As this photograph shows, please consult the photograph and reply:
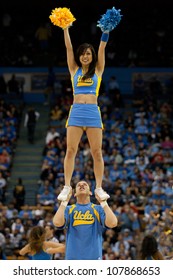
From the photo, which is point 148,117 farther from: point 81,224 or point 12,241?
point 81,224

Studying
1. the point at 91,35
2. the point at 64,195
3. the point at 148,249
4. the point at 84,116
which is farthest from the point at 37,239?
the point at 91,35

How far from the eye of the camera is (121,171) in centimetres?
2189

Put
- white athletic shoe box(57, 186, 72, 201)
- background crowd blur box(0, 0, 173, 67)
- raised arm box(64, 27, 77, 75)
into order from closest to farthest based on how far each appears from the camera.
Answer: white athletic shoe box(57, 186, 72, 201)
raised arm box(64, 27, 77, 75)
background crowd blur box(0, 0, 173, 67)

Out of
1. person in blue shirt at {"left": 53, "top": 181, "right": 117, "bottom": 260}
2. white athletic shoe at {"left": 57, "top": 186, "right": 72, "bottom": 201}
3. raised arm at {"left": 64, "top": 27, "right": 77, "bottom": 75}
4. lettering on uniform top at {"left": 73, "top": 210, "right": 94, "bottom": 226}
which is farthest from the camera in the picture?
raised arm at {"left": 64, "top": 27, "right": 77, "bottom": 75}

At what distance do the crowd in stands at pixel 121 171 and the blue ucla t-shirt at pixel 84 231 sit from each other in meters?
6.83

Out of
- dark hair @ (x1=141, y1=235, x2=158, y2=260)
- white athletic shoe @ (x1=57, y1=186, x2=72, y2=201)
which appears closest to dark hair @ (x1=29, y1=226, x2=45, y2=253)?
white athletic shoe @ (x1=57, y1=186, x2=72, y2=201)

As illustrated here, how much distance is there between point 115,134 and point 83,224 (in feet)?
49.7

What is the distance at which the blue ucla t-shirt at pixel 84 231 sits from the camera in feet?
28.1

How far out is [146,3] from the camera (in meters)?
27.6

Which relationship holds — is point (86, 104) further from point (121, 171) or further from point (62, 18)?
point (121, 171)

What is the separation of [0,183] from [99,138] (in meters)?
12.2

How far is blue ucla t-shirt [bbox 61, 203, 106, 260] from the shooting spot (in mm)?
8555

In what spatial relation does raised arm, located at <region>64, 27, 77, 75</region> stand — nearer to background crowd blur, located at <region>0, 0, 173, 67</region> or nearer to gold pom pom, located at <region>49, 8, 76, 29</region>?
gold pom pom, located at <region>49, 8, 76, 29</region>
